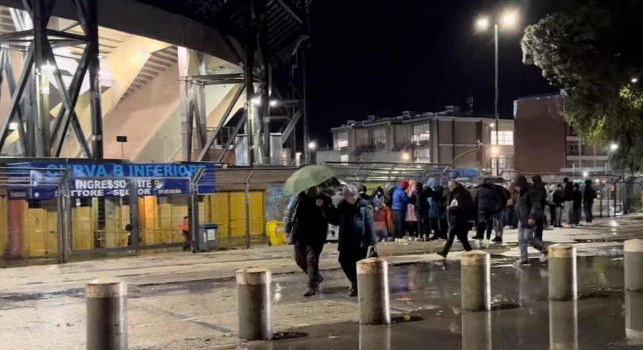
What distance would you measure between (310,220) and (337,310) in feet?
5.02

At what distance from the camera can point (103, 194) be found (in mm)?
19797

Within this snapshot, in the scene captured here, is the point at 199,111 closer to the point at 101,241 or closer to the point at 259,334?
the point at 101,241

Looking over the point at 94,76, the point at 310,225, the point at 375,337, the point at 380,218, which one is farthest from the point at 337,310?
the point at 94,76

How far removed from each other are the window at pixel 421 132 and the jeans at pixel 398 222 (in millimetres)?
50811

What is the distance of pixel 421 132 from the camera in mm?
72812

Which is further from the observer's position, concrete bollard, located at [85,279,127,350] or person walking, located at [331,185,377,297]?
person walking, located at [331,185,377,297]

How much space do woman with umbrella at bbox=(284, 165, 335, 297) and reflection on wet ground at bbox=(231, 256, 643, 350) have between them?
81 cm

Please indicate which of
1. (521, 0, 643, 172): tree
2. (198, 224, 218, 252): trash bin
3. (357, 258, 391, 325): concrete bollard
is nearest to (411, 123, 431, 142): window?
(521, 0, 643, 172): tree

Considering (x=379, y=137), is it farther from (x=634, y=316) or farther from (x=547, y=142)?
(x=634, y=316)

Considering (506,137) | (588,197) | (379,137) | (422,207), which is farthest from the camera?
(379,137)

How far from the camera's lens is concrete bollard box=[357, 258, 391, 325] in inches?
329

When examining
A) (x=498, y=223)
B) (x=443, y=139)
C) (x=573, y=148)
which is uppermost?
(x=443, y=139)

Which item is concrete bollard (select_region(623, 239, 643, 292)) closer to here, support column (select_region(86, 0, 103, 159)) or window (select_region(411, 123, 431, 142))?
support column (select_region(86, 0, 103, 159))

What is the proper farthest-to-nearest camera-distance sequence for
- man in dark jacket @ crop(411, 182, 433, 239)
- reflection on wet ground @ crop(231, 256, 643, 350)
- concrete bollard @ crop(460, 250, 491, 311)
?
1. man in dark jacket @ crop(411, 182, 433, 239)
2. concrete bollard @ crop(460, 250, 491, 311)
3. reflection on wet ground @ crop(231, 256, 643, 350)
